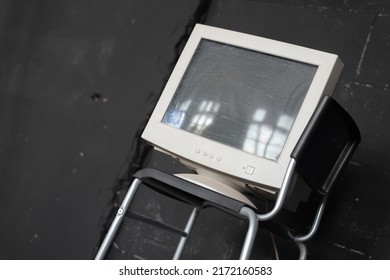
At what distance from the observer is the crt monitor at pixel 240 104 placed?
158 centimetres

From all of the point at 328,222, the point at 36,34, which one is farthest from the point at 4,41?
the point at 328,222

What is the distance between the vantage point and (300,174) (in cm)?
153

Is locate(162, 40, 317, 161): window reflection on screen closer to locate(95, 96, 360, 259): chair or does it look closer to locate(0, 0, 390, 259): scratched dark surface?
locate(95, 96, 360, 259): chair

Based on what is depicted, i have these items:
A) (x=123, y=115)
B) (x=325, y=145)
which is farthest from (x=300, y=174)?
(x=123, y=115)

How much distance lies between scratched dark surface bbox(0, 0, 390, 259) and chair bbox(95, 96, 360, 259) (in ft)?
1.15

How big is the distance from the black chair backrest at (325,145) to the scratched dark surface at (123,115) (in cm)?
37

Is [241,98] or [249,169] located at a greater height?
[241,98]

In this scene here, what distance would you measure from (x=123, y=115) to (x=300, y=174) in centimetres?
117

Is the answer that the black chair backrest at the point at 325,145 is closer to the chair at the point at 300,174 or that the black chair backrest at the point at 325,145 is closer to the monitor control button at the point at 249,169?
the chair at the point at 300,174

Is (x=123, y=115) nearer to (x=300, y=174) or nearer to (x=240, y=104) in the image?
(x=240, y=104)

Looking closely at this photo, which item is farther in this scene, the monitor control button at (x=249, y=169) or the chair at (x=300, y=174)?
the monitor control button at (x=249, y=169)

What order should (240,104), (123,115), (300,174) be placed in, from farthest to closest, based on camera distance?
(123,115), (240,104), (300,174)

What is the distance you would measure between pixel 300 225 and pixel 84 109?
3.74 ft

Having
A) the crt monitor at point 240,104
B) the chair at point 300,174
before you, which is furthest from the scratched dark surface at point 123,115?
the crt monitor at point 240,104
